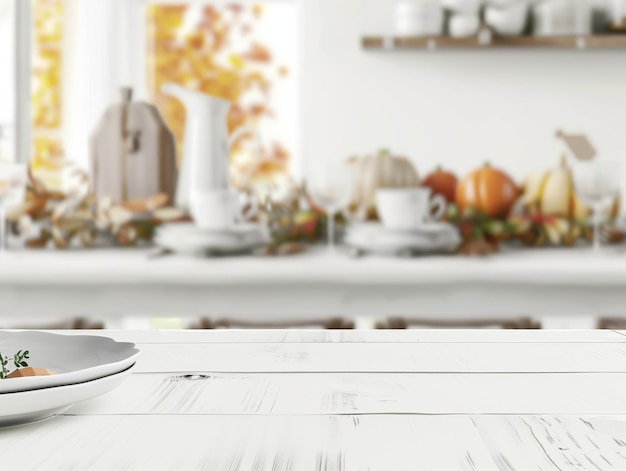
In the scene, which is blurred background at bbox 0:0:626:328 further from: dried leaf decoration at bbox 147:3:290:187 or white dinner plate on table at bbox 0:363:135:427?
white dinner plate on table at bbox 0:363:135:427

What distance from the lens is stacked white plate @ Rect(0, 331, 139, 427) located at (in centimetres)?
42

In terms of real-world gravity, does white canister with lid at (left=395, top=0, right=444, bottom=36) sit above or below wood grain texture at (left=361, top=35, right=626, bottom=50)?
above

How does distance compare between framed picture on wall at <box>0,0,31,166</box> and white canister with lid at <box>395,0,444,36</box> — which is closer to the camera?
white canister with lid at <box>395,0,444,36</box>

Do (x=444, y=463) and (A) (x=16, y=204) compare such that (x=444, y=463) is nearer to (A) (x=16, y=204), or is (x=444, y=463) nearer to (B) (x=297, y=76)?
(A) (x=16, y=204)

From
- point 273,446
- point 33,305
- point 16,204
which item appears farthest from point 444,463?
point 16,204

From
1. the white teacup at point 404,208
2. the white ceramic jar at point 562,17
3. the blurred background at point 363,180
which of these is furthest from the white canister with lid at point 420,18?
the white teacup at point 404,208

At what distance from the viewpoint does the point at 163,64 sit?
370 cm

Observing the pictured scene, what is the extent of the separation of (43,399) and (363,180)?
1.41 m

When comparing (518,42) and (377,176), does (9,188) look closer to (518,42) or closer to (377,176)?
(377,176)

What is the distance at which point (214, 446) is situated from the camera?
0.41 metres

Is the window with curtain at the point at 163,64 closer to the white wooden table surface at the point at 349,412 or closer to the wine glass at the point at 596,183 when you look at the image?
the wine glass at the point at 596,183

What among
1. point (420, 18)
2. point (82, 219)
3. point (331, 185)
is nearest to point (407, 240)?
point (331, 185)

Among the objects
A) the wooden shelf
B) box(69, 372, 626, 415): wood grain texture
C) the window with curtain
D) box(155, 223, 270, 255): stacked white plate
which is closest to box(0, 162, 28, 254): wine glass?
box(155, 223, 270, 255): stacked white plate

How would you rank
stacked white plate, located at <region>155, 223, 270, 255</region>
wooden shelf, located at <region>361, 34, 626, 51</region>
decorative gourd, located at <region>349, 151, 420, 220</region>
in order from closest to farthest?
1. stacked white plate, located at <region>155, 223, 270, 255</region>
2. decorative gourd, located at <region>349, 151, 420, 220</region>
3. wooden shelf, located at <region>361, 34, 626, 51</region>
